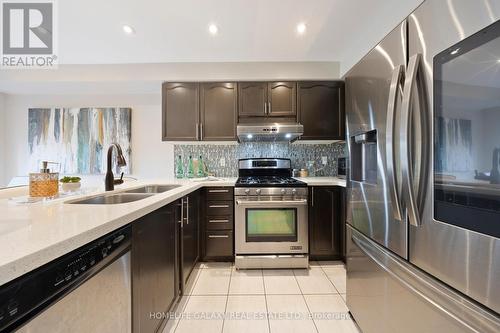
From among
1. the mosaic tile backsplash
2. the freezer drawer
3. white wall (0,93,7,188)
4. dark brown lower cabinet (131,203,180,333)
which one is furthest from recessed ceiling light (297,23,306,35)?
white wall (0,93,7,188)

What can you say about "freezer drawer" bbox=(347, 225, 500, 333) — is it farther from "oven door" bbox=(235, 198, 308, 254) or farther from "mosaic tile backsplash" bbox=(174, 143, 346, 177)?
"mosaic tile backsplash" bbox=(174, 143, 346, 177)

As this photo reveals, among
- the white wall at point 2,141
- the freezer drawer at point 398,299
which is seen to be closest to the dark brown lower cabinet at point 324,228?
the freezer drawer at point 398,299

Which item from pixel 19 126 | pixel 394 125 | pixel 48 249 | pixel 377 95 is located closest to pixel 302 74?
pixel 377 95

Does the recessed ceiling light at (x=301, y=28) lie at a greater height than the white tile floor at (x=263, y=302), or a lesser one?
greater

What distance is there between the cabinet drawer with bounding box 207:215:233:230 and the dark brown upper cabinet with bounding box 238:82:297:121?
1.29 m

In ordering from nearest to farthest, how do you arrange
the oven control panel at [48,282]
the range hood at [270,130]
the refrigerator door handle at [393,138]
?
the oven control panel at [48,282] < the refrigerator door handle at [393,138] < the range hood at [270,130]

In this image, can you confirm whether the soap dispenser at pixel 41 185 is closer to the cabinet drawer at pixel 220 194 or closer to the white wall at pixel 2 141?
the cabinet drawer at pixel 220 194

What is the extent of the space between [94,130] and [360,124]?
3516mm

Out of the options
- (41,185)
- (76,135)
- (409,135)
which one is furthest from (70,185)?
(76,135)

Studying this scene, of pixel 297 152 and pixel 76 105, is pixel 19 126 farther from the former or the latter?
pixel 297 152

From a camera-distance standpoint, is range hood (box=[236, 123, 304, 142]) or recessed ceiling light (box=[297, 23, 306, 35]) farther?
range hood (box=[236, 123, 304, 142])

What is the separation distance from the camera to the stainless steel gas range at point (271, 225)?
240 centimetres

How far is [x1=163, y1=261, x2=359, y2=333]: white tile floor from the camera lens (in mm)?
1571

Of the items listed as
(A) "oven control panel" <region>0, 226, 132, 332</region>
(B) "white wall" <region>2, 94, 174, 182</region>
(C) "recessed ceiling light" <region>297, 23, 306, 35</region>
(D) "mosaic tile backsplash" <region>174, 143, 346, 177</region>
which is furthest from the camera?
(B) "white wall" <region>2, 94, 174, 182</region>
